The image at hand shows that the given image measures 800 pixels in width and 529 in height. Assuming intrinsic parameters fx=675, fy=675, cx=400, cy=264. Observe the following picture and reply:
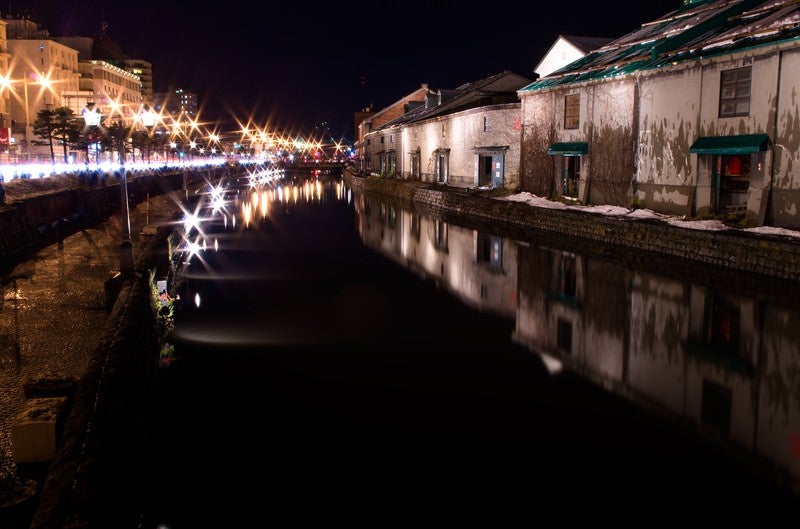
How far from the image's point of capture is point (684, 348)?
39.2 feet

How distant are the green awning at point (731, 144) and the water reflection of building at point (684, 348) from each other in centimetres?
554

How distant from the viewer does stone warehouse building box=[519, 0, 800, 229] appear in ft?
64.0

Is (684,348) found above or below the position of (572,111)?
below

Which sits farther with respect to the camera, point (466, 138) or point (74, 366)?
point (466, 138)

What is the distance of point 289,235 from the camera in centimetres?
3038

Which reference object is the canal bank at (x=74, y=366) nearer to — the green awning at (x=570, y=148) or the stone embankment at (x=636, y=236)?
the stone embankment at (x=636, y=236)

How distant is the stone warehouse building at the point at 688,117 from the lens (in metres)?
19.5

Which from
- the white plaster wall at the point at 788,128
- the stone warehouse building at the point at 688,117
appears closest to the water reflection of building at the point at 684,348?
the white plaster wall at the point at 788,128

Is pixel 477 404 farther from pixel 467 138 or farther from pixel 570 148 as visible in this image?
pixel 467 138

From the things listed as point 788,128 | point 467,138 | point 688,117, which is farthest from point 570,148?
point 467,138

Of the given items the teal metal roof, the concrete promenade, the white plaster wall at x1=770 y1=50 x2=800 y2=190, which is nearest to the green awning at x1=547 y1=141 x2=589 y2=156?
the teal metal roof

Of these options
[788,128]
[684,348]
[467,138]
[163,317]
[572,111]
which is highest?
[572,111]

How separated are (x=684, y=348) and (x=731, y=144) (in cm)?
1150

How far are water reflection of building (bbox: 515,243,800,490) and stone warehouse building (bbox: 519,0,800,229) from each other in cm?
592
